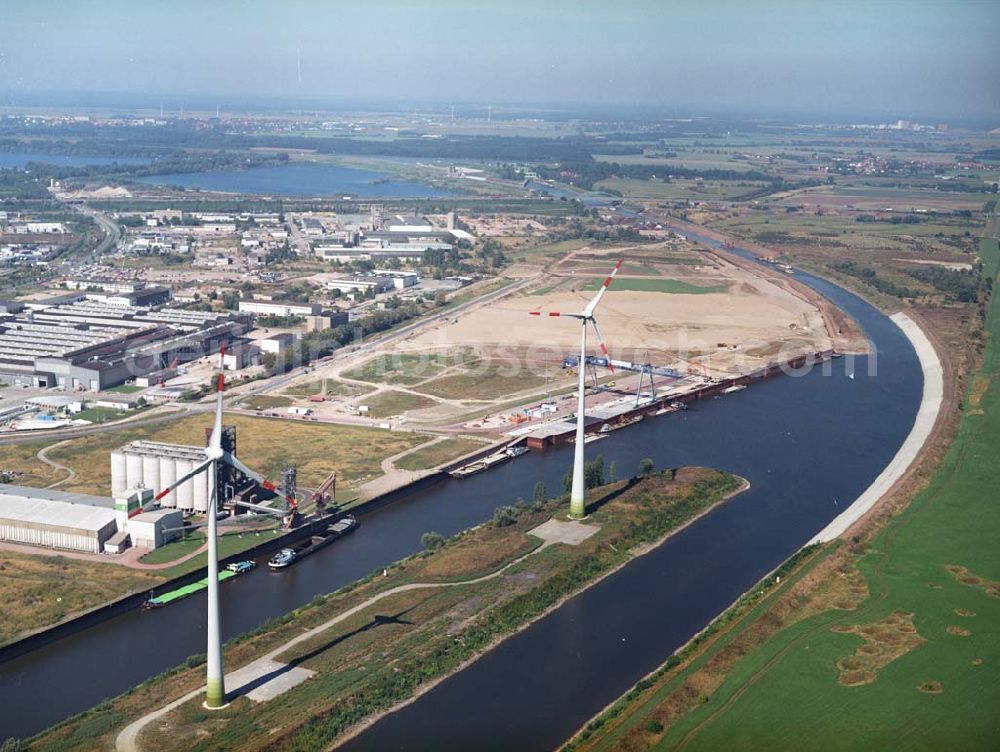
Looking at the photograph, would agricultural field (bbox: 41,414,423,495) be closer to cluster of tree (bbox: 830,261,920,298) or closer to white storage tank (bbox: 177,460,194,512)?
white storage tank (bbox: 177,460,194,512)

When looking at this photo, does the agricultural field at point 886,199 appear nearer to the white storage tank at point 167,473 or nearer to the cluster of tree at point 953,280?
the cluster of tree at point 953,280

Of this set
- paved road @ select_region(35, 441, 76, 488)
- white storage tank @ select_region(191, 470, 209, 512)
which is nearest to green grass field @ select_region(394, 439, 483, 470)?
white storage tank @ select_region(191, 470, 209, 512)

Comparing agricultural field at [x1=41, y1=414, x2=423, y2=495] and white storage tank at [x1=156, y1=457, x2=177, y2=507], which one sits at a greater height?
white storage tank at [x1=156, y1=457, x2=177, y2=507]

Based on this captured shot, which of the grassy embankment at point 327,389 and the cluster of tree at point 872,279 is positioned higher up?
the cluster of tree at point 872,279

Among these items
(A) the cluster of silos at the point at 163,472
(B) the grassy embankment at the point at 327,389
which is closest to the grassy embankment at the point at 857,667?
(A) the cluster of silos at the point at 163,472

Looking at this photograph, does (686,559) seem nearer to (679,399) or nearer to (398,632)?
(398,632)

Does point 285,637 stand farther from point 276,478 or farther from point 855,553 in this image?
point 855,553

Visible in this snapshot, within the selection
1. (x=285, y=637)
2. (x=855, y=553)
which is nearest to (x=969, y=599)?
(x=855, y=553)
